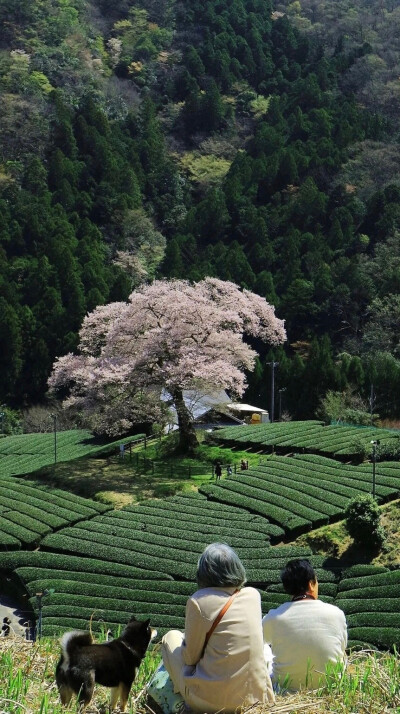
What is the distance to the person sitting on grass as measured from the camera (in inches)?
298

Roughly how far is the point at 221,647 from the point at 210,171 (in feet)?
319

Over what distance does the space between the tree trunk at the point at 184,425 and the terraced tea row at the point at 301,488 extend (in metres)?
3.02

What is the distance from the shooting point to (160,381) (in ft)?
120

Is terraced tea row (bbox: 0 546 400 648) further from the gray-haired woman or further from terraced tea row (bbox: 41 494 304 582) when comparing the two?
the gray-haired woman

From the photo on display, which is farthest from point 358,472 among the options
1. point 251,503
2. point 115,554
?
point 115,554

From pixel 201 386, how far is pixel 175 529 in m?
7.84

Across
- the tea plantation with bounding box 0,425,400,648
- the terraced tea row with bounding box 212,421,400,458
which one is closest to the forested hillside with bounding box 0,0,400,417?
the terraced tea row with bounding box 212,421,400,458

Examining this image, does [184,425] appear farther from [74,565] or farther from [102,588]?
[102,588]

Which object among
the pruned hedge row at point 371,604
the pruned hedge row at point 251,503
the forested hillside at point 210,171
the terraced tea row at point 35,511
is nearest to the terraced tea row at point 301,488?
the pruned hedge row at point 251,503

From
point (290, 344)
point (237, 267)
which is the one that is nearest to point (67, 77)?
point (237, 267)

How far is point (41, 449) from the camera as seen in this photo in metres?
48.8

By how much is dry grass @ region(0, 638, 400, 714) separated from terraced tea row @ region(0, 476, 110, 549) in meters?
23.6

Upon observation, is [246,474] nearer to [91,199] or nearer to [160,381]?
[160,381]

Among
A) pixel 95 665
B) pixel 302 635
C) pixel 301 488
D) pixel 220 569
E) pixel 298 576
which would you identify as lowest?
pixel 301 488
